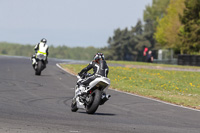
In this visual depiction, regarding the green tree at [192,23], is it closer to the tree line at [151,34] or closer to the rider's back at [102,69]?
the tree line at [151,34]

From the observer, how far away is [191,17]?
201 ft

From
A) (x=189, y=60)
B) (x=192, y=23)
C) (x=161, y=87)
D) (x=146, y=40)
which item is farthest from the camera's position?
(x=146, y=40)

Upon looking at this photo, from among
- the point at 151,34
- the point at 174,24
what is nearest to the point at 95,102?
the point at 174,24

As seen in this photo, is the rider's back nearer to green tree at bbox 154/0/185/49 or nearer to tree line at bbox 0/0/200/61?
tree line at bbox 0/0/200/61

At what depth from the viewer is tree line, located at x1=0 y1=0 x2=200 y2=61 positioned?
72.8m

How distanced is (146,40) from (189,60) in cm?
5690

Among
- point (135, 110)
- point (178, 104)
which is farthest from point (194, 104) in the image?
point (135, 110)

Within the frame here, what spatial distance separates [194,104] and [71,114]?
21.4 ft

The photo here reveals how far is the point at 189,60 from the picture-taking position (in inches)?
2029

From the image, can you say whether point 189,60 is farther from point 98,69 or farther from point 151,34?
point 151,34

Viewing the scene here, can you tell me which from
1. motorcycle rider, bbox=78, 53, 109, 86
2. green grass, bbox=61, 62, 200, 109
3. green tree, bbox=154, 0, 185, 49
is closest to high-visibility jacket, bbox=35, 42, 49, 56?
green grass, bbox=61, 62, 200, 109

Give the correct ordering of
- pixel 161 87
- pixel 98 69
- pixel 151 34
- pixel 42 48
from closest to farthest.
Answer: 1. pixel 98 69
2. pixel 161 87
3. pixel 42 48
4. pixel 151 34

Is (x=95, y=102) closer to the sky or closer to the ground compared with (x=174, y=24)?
closer to the ground

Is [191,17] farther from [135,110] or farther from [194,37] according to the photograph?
[135,110]
